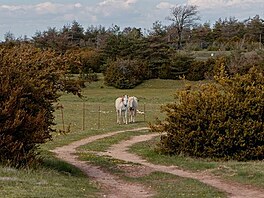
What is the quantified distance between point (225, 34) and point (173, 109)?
9788 cm

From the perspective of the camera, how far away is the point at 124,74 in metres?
83.7

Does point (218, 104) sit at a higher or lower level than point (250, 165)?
higher

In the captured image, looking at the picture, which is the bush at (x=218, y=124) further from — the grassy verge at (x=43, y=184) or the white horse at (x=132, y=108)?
the white horse at (x=132, y=108)

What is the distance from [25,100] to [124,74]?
65.1 metres

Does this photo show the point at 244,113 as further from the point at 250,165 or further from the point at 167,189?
the point at 167,189

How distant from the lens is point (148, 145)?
29.2 m

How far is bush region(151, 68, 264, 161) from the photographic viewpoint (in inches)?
981

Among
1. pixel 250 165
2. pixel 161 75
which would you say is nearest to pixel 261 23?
pixel 161 75

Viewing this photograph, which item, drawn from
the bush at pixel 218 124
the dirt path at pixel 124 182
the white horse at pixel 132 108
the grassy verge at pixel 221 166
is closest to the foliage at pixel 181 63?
the white horse at pixel 132 108

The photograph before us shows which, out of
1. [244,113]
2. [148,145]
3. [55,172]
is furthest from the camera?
[148,145]

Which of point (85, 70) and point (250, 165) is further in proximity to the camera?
point (85, 70)

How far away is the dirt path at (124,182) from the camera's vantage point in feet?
52.2

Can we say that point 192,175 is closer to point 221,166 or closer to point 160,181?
point 221,166

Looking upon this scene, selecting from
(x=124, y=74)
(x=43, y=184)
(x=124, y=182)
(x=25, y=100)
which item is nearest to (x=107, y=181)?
(x=124, y=182)
